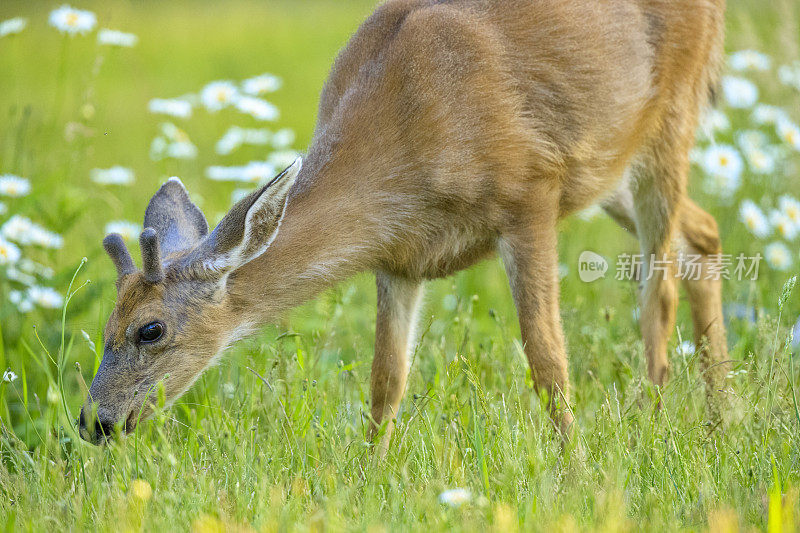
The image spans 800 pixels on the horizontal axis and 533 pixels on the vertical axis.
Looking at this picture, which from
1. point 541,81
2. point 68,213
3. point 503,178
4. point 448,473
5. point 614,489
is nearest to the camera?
point 614,489

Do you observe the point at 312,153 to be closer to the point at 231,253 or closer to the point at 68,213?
the point at 231,253

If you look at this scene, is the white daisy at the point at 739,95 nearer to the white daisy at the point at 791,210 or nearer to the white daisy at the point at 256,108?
the white daisy at the point at 791,210

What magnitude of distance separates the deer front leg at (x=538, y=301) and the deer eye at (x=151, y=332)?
1.43 m

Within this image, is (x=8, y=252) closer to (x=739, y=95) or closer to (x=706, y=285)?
(x=706, y=285)

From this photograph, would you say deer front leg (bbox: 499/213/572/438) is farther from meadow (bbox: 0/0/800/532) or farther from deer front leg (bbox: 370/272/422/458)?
deer front leg (bbox: 370/272/422/458)

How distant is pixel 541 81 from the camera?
4617mm

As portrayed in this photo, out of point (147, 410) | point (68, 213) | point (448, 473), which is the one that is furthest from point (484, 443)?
point (68, 213)

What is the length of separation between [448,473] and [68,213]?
2.88m

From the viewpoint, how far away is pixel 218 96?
642cm

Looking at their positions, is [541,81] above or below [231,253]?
above

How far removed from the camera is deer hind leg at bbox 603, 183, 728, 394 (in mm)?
5433

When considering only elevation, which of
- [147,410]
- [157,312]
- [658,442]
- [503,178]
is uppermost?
[503,178]
